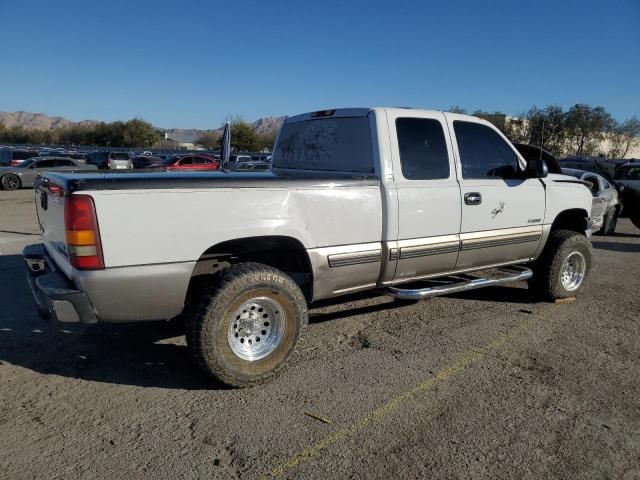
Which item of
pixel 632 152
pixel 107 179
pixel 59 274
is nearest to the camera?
pixel 107 179

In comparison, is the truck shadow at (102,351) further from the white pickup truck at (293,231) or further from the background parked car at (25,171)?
the background parked car at (25,171)

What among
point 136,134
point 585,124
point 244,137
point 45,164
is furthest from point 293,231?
point 136,134

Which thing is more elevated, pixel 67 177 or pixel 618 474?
pixel 67 177

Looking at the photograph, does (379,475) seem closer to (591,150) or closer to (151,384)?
(151,384)

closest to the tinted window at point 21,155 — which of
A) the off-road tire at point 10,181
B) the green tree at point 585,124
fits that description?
the off-road tire at point 10,181

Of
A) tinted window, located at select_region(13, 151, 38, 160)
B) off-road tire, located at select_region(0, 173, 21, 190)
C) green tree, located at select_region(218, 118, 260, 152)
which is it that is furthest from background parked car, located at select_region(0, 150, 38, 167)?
green tree, located at select_region(218, 118, 260, 152)

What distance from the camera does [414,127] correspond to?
453 centimetres

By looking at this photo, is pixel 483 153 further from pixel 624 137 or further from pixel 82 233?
pixel 624 137

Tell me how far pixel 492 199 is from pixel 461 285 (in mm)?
874

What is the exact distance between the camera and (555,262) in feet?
18.4

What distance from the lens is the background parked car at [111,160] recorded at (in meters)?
26.6

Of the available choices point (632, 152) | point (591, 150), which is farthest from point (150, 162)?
point (632, 152)

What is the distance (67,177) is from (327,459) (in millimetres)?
2310

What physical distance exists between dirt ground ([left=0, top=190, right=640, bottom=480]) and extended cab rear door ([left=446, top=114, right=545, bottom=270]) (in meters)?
0.73
